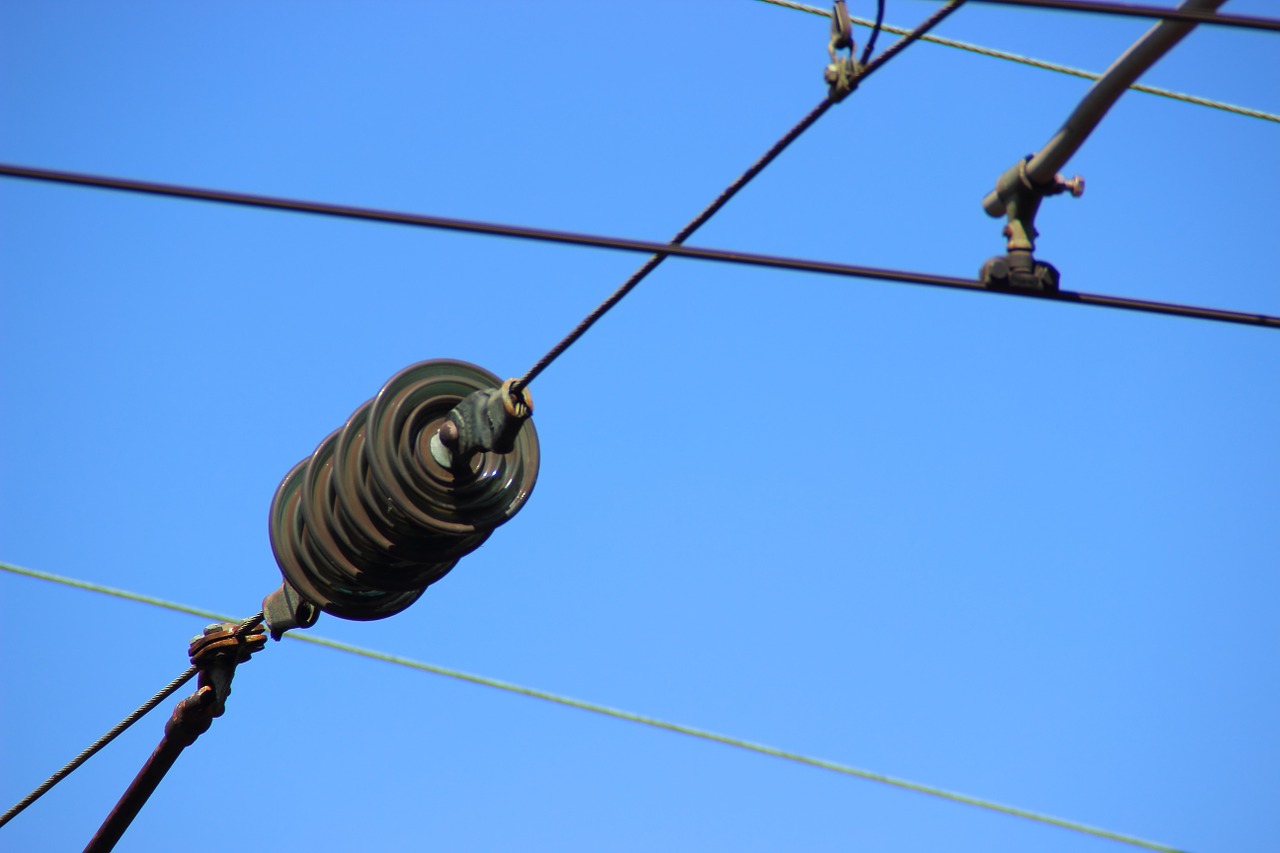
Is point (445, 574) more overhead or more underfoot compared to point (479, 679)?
more underfoot

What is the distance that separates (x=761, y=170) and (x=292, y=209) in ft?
4.83

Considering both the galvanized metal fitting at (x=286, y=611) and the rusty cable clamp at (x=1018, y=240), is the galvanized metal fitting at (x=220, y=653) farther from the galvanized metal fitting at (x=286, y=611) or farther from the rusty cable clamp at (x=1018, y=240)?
the rusty cable clamp at (x=1018, y=240)

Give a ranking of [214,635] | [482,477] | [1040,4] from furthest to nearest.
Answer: [214,635]
[482,477]
[1040,4]

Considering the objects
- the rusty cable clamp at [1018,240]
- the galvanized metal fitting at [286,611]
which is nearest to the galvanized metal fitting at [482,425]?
the galvanized metal fitting at [286,611]

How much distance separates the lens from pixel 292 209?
4570 mm

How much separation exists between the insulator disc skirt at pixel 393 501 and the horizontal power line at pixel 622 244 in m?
0.82

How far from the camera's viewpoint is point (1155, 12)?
4109mm

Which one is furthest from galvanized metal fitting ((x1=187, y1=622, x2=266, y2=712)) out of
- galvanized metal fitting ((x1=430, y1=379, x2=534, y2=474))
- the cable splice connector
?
→ the cable splice connector

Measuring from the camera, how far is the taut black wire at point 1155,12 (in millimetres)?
4020

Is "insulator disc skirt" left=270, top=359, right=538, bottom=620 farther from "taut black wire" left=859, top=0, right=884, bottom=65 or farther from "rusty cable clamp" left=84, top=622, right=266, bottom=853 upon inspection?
"taut black wire" left=859, top=0, right=884, bottom=65

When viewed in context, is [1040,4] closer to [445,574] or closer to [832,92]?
[832,92]

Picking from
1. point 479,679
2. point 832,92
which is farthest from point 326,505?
point 479,679

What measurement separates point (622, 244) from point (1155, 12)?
1.66 meters

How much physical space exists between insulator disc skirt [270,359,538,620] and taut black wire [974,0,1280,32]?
2.27m
